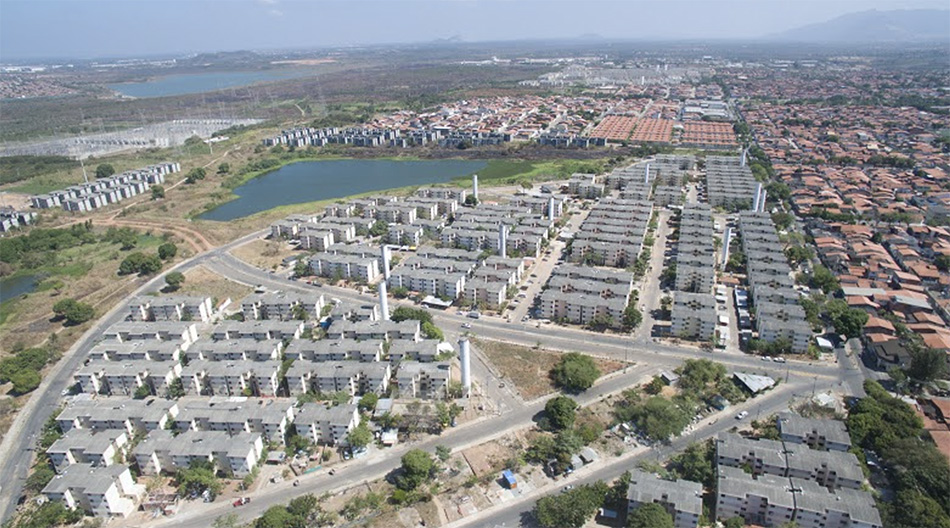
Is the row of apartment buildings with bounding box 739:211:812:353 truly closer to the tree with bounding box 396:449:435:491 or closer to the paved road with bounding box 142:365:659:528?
the paved road with bounding box 142:365:659:528

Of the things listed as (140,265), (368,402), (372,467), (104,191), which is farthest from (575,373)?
(104,191)

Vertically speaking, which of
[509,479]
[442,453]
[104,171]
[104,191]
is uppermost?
[104,171]

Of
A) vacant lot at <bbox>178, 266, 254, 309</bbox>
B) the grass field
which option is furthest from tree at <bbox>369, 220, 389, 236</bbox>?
the grass field

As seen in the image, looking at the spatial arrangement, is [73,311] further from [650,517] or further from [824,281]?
[824,281]

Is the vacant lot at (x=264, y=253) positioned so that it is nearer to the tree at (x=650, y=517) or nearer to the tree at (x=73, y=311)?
the tree at (x=73, y=311)

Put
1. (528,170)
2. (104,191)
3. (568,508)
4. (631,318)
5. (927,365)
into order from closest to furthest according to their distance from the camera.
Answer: (568,508) < (927,365) < (631,318) < (104,191) < (528,170)

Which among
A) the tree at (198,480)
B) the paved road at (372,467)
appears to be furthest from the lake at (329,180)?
the paved road at (372,467)

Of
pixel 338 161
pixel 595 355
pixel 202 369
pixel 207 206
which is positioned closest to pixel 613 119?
pixel 338 161
